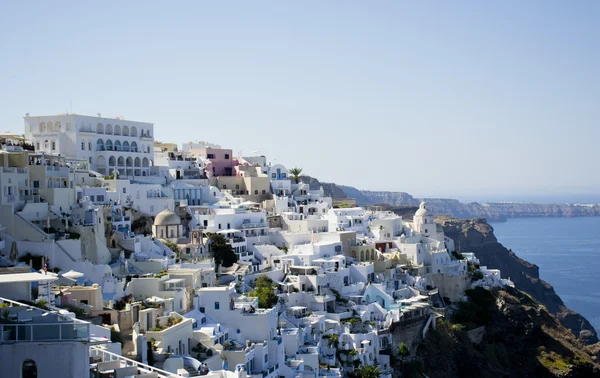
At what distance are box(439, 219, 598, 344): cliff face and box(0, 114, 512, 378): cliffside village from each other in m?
34.7

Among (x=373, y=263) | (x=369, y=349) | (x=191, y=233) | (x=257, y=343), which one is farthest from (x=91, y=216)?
(x=373, y=263)

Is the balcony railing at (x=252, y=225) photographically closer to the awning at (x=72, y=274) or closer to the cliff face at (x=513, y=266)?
the awning at (x=72, y=274)

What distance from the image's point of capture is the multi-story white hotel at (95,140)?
157ft

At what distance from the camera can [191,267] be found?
37.2 m

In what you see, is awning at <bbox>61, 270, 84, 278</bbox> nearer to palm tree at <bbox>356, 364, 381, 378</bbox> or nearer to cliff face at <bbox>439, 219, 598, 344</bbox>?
palm tree at <bbox>356, 364, 381, 378</bbox>

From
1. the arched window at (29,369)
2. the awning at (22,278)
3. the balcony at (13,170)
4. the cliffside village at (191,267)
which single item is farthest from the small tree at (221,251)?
the arched window at (29,369)

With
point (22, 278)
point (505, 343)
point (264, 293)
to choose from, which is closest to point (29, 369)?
point (22, 278)

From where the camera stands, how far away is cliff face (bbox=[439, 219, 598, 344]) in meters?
86.8

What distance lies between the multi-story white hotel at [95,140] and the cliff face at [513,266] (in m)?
51.0

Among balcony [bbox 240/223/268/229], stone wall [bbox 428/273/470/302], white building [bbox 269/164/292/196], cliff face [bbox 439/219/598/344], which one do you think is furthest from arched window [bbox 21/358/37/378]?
cliff face [bbox 439/219/598/344]

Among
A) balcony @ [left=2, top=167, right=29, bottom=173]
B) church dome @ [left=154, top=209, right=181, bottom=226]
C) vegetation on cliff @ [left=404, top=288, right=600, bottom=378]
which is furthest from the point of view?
vegetation on cliff @ [left=404, top=288, right=600, bottom=378]

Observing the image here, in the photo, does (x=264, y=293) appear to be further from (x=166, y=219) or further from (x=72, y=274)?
(x=72, y=274)

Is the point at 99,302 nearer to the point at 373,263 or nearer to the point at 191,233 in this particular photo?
the point at 191,233

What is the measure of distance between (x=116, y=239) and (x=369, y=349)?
12.7 metres
